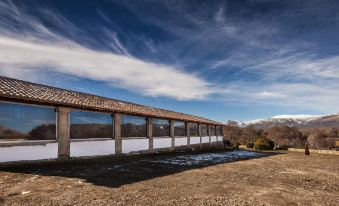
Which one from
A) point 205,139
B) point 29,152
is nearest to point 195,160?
point 29,152

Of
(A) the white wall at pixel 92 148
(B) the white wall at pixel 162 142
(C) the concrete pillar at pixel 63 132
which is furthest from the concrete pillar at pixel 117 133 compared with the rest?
(B) the white wall at pixel 162 142

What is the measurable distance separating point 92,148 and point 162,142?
8.80 meters

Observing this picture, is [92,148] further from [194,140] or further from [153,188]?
[194,140]

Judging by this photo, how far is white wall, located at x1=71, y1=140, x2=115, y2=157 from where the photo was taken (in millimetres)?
16578

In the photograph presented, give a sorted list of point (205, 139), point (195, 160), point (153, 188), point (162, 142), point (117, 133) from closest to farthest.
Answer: point (153, 188) < point (195, 160) < point (117, 133) < point (162, 142) < point (205, 139)

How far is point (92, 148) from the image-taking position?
58.7ft

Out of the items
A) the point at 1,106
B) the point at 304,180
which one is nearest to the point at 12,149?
the point at 1,106

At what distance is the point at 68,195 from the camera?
8305 millimetres

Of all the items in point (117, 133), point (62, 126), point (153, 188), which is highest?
point (62, 126)

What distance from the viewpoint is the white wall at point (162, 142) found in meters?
24.5

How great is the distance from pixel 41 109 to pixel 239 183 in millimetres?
10717

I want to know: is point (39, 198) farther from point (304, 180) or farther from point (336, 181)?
point (336, 181)

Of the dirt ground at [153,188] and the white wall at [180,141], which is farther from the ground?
the white wall at [180,141]

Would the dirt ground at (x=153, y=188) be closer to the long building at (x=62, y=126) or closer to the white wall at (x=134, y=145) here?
the long building at (x=62, y=126)
